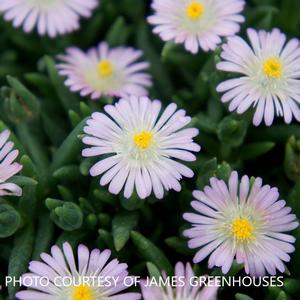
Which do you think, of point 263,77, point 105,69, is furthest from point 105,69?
point 263,77

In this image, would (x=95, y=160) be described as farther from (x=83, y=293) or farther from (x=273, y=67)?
(x=273, y=67)

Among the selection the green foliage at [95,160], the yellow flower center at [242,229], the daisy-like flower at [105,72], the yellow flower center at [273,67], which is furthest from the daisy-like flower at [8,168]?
the yellow flower center at [273,67]

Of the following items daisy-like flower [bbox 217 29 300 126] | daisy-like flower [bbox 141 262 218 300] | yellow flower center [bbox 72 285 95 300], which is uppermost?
daisy-like flower [bbox 217 29 300 126]

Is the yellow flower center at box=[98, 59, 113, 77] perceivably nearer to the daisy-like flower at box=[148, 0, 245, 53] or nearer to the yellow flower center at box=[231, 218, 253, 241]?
the daisy-like flower at box=[148, 0, 245, 53]

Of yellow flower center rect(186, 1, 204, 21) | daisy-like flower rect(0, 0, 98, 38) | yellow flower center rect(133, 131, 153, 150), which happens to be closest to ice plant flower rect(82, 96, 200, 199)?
yellow flower center rect(133, 131, 153, 150)

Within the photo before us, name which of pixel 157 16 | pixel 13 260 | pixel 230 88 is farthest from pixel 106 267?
pixel 157 16

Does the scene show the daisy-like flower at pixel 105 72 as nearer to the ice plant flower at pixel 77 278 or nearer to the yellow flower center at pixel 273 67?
the yellow flower center at pixel 273 67
